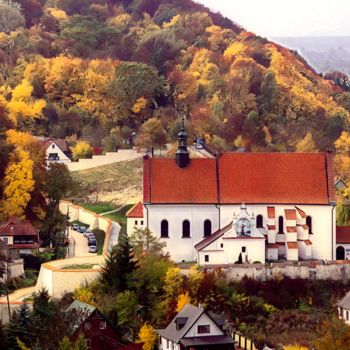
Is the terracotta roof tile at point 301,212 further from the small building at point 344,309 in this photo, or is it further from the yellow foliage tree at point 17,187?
the yellow foliage tree at point 17,187

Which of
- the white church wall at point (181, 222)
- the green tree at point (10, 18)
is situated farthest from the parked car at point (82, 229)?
the green tree at point (10, 18)

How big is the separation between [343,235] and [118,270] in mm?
11936

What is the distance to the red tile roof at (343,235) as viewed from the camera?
73.8 metres

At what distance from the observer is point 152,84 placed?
366ft

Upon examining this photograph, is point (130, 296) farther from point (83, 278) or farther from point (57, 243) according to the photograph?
point (57, 243)

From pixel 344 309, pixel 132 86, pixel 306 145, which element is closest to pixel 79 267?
pixel 344 309

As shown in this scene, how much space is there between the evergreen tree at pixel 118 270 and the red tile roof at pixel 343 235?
35.6 ft

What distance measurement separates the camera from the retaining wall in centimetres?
9506

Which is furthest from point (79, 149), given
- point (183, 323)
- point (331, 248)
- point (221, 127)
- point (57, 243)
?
point (183, 323)

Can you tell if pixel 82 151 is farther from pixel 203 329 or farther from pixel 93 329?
pixel 203 329

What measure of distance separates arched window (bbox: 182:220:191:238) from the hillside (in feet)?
44.0

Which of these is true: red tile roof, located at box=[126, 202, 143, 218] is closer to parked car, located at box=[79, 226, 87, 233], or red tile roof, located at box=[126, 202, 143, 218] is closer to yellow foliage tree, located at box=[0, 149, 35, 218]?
parked car, located at box=[79, 226, 87, 233]

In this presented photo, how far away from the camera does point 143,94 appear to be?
11025 centimetres

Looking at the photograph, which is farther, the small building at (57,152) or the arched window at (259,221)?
the small building at (57,152)
